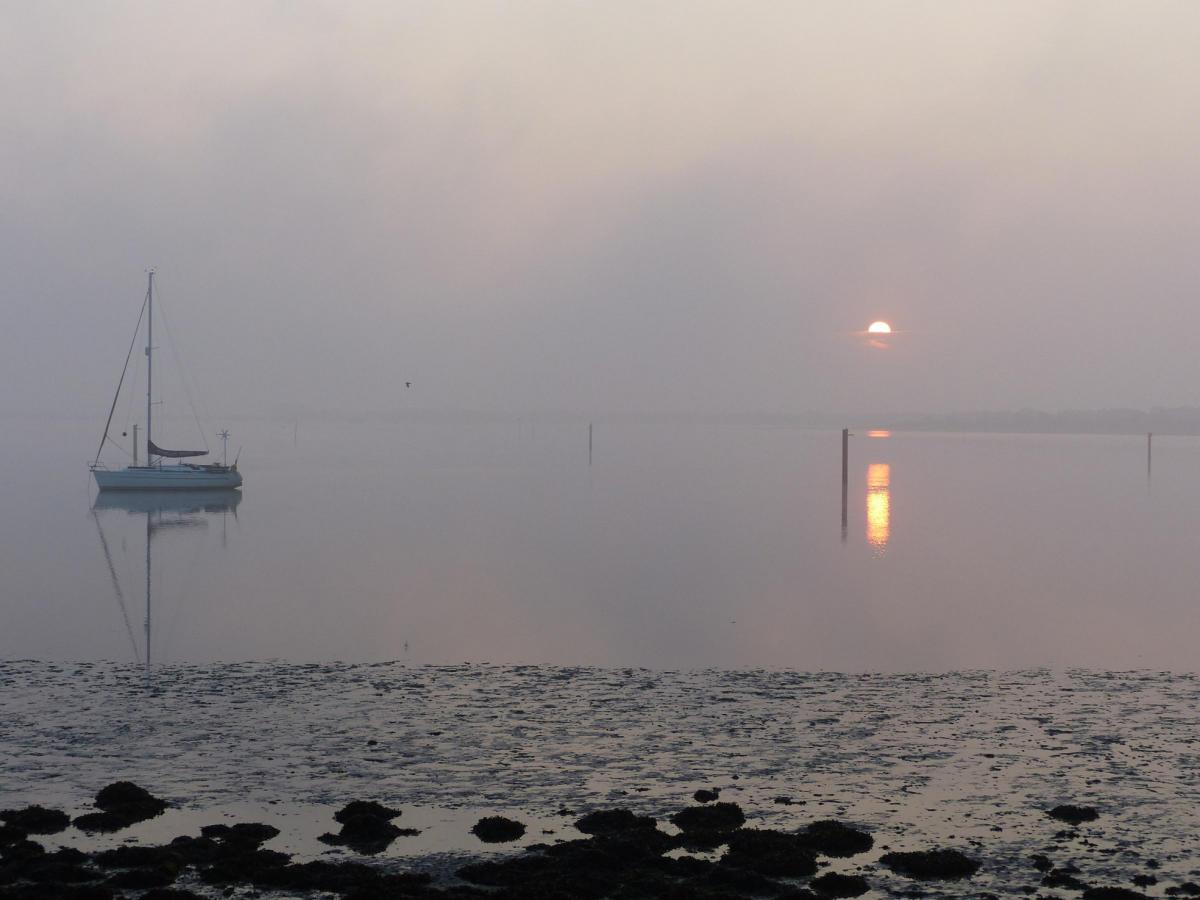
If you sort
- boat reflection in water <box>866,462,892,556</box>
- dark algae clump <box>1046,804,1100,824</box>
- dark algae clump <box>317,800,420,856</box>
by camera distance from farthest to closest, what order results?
boat reflection in water <box>866,462,892,556</box>, dark algae clump <box>1046,804,1100,824</box>, dark algae clump <box>317,800,420,856</box>

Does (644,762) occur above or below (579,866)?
below

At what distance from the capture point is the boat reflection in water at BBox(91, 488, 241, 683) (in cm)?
5169

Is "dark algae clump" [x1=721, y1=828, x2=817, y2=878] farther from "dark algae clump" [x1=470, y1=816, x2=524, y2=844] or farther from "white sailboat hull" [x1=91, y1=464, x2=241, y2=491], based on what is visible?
"white sailboat hull" [x1=91, y1=464, x2=241, y2=491]

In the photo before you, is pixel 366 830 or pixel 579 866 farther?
pixel 366 830

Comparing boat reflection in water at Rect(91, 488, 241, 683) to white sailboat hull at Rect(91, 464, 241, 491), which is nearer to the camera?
boat reflection in water at Rect(91, 488, 241, 683)

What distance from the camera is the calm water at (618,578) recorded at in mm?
32031

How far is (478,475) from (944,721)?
385 ft

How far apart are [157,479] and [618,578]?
6199cm

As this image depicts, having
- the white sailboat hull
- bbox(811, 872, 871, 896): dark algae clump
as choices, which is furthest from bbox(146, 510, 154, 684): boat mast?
bbox(811, 872, 871, 896): dark algae clump

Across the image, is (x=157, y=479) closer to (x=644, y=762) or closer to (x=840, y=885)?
(x=644, y=762)

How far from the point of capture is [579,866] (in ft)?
47.4

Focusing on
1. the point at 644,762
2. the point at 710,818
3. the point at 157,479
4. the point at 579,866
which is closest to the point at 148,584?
the point at 644,762

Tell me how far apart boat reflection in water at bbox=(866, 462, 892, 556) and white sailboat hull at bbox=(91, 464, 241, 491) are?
51.9 meters

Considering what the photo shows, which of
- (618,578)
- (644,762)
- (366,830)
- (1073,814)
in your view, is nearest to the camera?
(366,830)
